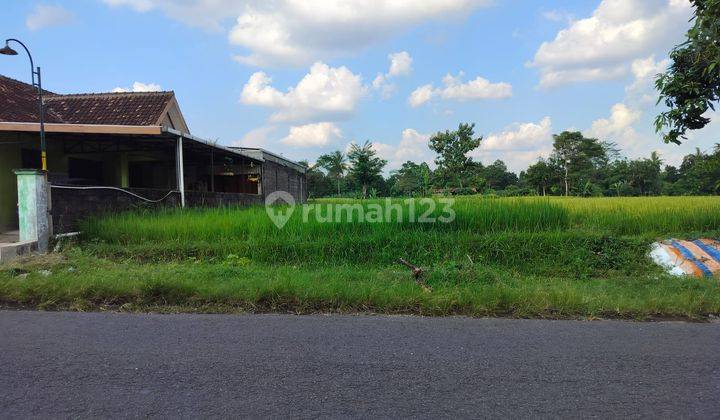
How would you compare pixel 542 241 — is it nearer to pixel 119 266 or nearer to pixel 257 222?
pixel 257 222

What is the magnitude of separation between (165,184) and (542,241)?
47.5 ft

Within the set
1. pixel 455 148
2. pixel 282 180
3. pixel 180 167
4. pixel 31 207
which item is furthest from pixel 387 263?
pixel 455 148

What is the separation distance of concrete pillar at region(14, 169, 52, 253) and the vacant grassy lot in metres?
0.59

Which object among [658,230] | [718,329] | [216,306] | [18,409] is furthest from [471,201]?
[18,409]

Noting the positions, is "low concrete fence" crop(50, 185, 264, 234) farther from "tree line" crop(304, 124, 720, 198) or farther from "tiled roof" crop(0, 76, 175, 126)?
"tree line" crop(304, 124, 720, 198)

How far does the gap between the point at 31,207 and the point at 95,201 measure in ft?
4.96

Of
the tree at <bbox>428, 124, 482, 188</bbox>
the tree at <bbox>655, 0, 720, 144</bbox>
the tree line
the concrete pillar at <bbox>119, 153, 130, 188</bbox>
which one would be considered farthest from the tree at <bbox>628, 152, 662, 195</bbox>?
the concrete pillar at <bbox>119, 153, 130, 188</bbox>

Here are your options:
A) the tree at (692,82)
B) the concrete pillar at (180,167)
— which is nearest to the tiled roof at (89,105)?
the concrete pillar at (180,167)

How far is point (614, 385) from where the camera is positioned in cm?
262

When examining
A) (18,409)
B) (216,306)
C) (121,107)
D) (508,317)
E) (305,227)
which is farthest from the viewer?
(121,107)

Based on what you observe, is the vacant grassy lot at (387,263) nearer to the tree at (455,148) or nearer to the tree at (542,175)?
the tree at (455,148)

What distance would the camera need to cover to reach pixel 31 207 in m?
7.10

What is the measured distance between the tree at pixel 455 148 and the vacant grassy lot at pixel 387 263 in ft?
92.2

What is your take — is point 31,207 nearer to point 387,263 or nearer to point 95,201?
point 95,201
